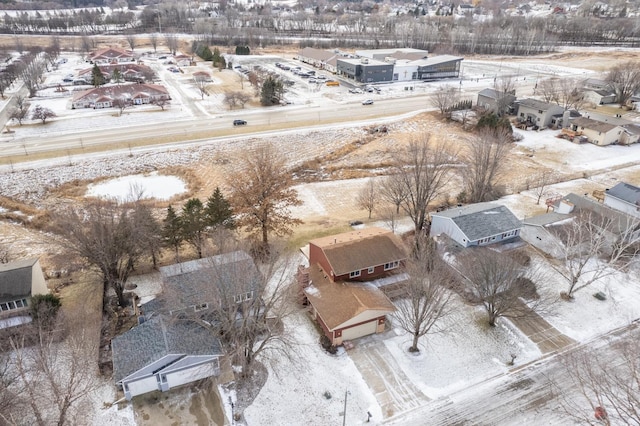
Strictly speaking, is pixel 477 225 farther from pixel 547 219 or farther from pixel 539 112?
pixel 539 112

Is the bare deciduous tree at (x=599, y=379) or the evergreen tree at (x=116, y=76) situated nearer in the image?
the bare deciduous tree at (x=599, y=379)

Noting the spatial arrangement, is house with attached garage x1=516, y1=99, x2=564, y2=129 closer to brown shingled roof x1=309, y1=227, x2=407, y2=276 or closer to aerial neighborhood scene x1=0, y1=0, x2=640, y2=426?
aerial neighborhood scene x1=0, y1=0, x2=640, y2=426

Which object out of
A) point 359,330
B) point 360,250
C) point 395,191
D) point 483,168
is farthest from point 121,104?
point 359,330

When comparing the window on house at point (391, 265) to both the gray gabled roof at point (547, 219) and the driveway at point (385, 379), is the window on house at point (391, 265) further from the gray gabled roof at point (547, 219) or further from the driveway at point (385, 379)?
the gray gabled roof at point (547, 219)

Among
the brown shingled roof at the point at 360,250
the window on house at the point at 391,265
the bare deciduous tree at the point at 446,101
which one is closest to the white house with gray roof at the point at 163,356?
the brown shingled roof at the point at 360,250

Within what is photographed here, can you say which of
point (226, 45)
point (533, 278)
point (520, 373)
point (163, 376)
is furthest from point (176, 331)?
point (226, 45)
